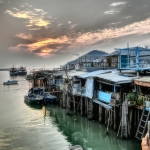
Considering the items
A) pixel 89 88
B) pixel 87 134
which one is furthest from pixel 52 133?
pixel 89 88

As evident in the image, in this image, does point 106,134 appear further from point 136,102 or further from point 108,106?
point 136,102

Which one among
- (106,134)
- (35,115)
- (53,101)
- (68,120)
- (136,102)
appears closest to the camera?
(136,102)

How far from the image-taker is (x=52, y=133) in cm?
2202

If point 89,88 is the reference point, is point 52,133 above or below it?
below

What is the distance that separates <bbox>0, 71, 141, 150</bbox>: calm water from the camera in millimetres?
18297

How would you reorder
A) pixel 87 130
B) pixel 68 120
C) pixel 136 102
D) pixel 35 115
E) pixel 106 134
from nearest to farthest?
pixel 136 102 < pixel 106 134 < pixel 87 130 < pixel 68 120 < pixel 35 115

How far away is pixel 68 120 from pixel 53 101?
32.3 ft

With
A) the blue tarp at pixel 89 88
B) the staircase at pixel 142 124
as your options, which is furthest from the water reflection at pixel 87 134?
the blue tarp at pixel 89 88

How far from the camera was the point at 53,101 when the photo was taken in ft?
117

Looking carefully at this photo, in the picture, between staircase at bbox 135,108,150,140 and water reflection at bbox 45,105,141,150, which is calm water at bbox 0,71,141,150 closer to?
water reflection at bbox 45,105,141,150

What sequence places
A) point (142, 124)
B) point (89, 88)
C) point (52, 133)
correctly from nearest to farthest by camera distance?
point (142, 124) → point (52, 133) → point (89, 88)

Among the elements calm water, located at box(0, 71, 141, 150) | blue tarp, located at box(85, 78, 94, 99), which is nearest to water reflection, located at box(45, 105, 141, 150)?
calm water, located at box(0, 71, 141, 150)

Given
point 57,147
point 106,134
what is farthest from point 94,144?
point 57,147

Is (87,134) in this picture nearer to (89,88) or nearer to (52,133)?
(52,133)
